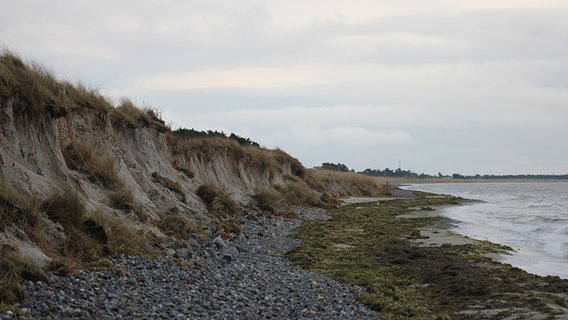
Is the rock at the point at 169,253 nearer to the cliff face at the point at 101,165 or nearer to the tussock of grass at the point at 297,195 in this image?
the cliff face at the point at 101,165

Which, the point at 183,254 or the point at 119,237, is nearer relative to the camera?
Answer: the point at 119,237

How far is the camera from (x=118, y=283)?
30.1 ft

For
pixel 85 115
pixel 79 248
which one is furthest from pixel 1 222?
pixel 85 115

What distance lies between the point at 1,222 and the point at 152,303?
2.81 meters

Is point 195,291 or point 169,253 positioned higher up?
point 169,253

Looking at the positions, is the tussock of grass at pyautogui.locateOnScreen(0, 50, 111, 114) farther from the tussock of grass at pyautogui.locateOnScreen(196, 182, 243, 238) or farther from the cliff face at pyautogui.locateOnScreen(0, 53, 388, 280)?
the tussock of grass at pyautogui.locateOnScreen(196, 182, 243, 238)

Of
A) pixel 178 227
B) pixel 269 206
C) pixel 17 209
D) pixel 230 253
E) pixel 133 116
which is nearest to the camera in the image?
pixel 17 209

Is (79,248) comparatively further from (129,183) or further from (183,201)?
(183,201)

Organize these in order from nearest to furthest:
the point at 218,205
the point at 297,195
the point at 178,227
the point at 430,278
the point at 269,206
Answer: the point at 430,278 → the point at 178,227 → the point at 218,205 → the point at 269,206 → the point at 297,195

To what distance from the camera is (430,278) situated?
14.1 metres

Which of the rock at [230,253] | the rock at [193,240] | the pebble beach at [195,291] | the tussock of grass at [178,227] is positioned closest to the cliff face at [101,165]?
the tussock of grass at [178,227]

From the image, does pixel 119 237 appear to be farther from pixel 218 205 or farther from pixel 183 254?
pixel 218 205

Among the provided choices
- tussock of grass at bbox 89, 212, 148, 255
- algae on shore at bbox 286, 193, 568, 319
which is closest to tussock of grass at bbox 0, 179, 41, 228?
tussock of grass at bbox 89, 212, 148, 255

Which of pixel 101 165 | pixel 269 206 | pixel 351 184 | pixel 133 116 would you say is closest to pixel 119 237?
pixel 101 165
